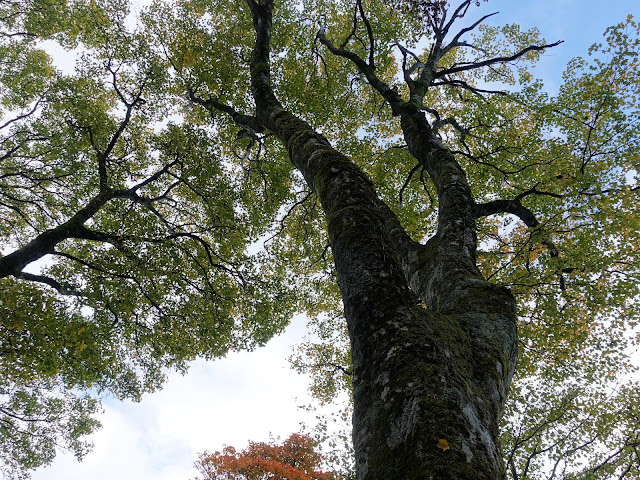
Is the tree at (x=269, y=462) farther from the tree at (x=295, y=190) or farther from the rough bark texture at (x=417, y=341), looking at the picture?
the rough bark texture at (x=417, y=341)

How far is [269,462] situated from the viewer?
67.2 feet

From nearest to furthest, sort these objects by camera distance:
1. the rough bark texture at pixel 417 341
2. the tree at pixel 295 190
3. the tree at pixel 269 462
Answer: the rough bark texture at pixel 417 341 < the tree at pixel 295 190 < the tree at pixel 269 462

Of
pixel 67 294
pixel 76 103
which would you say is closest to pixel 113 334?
pixel 67 294

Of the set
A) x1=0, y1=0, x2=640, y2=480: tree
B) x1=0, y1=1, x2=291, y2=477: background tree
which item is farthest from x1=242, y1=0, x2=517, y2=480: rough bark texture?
x1=0, y1=1, x2=291, y2=477: background tree

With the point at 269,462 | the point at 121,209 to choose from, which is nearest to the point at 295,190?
the point at 121,209

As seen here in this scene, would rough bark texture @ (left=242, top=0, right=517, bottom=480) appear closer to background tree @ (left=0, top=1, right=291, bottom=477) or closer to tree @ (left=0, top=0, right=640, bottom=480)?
tree @ (left=0, top=0, right=640, bottom=480)

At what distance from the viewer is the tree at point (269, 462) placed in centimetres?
1994

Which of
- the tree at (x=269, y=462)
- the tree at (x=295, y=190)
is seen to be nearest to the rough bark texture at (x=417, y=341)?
the tree at (x=295, y=190)

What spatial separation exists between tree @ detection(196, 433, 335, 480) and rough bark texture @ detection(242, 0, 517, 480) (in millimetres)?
20984

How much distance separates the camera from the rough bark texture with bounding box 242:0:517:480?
1442 millimetres

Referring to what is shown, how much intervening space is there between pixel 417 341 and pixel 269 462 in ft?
76.9

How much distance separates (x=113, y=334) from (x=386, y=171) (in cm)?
1037

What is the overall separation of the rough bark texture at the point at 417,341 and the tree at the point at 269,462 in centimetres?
2098

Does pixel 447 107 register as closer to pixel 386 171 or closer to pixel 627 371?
pixel 386 171
